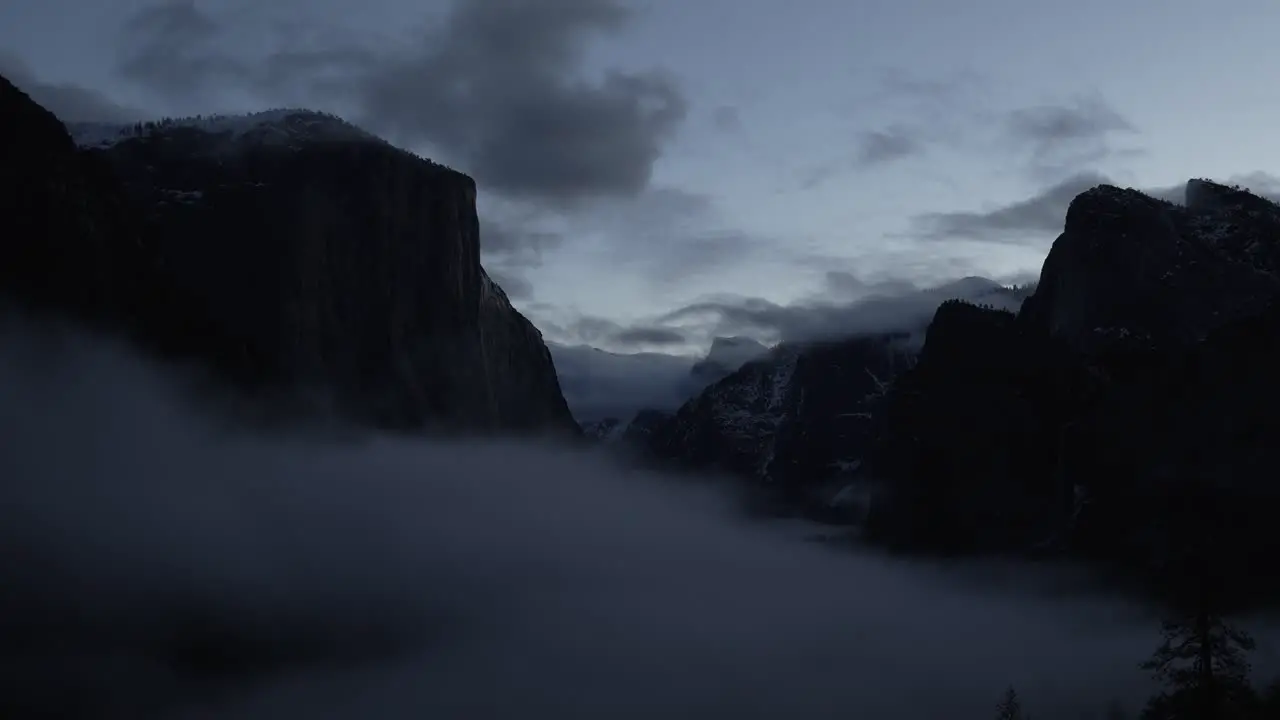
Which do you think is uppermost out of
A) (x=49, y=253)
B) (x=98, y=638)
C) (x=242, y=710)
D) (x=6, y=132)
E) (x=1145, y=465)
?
(x=6, y=132)

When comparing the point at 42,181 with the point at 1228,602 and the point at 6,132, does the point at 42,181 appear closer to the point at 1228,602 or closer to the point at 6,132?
the point at 6,132

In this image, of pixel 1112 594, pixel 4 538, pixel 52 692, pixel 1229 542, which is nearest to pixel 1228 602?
pixel 1229 542

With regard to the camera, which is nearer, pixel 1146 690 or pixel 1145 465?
pixel 1146 690

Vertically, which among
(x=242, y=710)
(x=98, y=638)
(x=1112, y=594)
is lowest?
(x=242, y=710)

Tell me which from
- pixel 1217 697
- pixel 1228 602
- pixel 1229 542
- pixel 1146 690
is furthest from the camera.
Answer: pixel 1229 542

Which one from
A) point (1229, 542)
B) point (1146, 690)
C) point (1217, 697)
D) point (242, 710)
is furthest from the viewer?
point (242, 710)

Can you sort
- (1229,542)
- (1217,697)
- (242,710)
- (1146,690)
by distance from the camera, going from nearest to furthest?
(1217,697) < (1146,690) < (1229,542) < (242,710)

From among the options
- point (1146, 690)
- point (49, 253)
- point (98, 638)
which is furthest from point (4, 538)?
point (1146, 690)

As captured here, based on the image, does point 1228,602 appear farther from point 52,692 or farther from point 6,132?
point 6,132

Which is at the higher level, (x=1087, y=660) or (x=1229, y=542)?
(x=1229, y=542)
